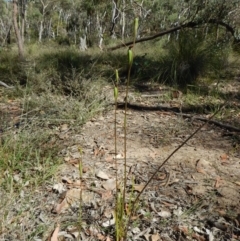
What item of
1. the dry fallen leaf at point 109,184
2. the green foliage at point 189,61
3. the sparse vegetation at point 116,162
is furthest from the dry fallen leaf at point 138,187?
the green foliage at point 189,61

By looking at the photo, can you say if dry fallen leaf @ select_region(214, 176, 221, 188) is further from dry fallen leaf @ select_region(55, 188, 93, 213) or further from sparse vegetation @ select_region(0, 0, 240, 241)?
dry fallen leaf @ select_region(55, 188, 93, 213)

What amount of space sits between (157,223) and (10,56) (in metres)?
6.38

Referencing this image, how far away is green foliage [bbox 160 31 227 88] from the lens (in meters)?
4.41

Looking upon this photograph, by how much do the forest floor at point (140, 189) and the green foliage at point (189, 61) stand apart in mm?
1885

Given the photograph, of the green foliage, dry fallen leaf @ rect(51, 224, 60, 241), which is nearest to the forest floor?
dry fallen leaf @ rect(51, 224, 60, 241)

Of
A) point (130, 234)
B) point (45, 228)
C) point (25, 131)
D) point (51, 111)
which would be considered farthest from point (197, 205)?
point (51, 111)

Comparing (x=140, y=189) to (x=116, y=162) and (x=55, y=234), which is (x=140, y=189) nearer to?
(x=116, y=162)

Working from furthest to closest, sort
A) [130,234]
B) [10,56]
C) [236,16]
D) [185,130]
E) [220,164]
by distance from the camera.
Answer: [10,56] < [236,16] < [185,130] < [220,164] < [130,234]

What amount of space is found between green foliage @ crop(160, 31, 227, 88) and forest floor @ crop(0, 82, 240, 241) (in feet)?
6.18

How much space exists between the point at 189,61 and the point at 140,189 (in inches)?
126

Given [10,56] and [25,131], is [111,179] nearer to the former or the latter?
[25,131]

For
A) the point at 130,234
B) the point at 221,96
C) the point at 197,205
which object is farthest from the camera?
the point at 221,96

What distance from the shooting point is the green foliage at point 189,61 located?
4406 millimetres

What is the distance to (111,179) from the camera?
1.88m
